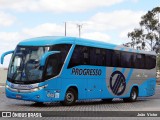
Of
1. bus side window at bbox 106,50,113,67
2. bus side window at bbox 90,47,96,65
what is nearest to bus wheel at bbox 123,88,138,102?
bus side window at bbox 106,50,113,67

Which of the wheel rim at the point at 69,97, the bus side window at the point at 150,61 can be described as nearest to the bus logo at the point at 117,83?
the bus side window at the point at 150,61

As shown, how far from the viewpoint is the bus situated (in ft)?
64.2

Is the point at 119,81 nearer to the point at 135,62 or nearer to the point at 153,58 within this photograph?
the point at 135,62

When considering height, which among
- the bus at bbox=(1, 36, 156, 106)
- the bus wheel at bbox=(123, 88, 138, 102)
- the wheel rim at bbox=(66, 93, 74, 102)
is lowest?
the bus wheel at bbox=(123, 88, 138, 102)

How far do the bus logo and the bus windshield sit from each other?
4832 mm

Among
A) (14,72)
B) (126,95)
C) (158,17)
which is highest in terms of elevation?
(158,17)

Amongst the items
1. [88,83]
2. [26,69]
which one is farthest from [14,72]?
[88,83]

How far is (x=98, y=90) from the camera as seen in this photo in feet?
76.0

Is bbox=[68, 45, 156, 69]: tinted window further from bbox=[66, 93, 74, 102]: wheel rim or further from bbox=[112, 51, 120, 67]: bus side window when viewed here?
bbox=[66, 93, 74, 102]: wheel rim

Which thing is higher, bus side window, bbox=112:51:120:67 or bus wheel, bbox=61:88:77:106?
bus side window, bbox=112:51:120:67

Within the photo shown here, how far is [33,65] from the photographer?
19.6 meters

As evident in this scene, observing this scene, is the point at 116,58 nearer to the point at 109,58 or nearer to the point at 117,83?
the point at 109,58

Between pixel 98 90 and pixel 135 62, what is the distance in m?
4.45

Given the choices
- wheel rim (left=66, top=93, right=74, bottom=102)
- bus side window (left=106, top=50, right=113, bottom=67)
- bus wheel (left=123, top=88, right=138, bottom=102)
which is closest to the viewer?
wheel rim (left=66, top=93, right=74, bottom=102)
